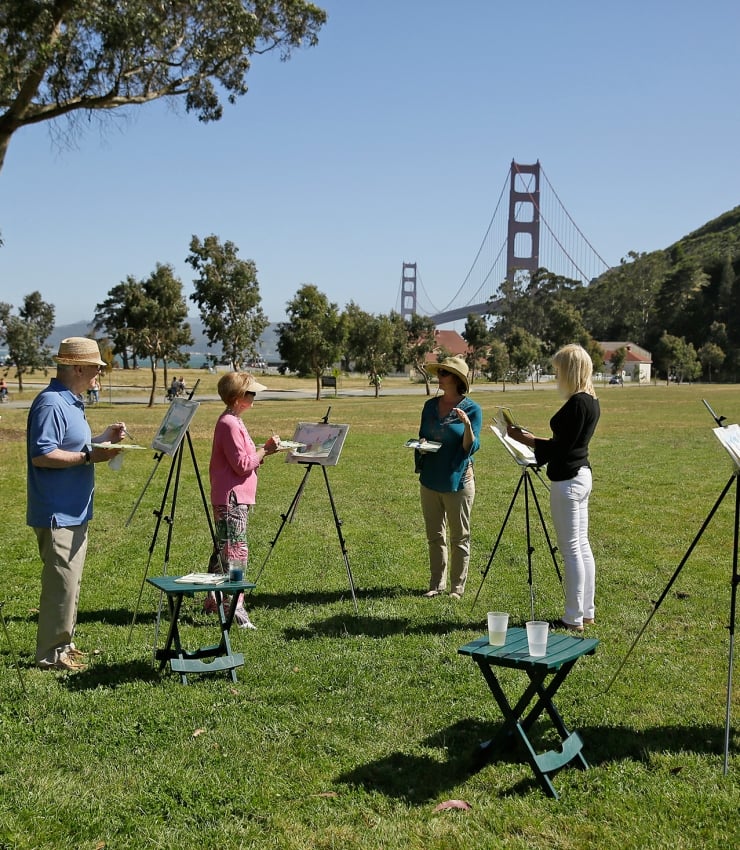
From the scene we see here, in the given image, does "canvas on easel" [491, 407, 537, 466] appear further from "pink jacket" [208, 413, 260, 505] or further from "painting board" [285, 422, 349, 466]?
"pink jacket" [208, 413, 260, 505]

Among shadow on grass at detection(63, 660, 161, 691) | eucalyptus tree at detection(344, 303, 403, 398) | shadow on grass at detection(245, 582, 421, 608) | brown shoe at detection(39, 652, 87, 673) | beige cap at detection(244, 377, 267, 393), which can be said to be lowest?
shadow on grass at detection(245, 582, 421, 608)

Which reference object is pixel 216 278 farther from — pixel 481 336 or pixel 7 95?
pixel 7 95

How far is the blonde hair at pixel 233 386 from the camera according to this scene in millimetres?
6539

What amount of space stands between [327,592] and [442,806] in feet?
13.2

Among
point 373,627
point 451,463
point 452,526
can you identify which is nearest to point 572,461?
point 451,463

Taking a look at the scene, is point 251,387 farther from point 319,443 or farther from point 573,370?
point 573,370

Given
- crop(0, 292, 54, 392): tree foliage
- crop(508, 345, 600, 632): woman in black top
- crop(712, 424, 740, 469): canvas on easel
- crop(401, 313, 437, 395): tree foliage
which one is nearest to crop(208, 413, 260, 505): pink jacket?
crop(508, 345, 600, 632): woman in black top

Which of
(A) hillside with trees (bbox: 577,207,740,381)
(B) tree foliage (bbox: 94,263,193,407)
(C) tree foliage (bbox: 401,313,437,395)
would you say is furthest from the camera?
(A) hillside with trees (bbox: 577,207,740,381)

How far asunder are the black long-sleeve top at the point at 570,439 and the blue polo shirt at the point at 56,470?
3.29 m

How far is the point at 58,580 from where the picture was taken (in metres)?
5.50

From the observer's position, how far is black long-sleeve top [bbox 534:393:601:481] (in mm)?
6336

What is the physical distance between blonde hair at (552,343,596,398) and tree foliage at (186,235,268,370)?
4723 cm

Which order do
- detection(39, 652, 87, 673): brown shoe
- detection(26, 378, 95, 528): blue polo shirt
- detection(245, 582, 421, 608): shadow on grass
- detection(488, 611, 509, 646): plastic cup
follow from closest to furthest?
1. detection(488, 611, 509, 646): plastic cup
2. detection(26, 378, 95, 528): blue polo shirt
3. detection(39, 652, 87, 673): brown shoe
4. detection(245, 582, 421, 608): shadow on grass

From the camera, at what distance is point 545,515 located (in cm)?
1253
